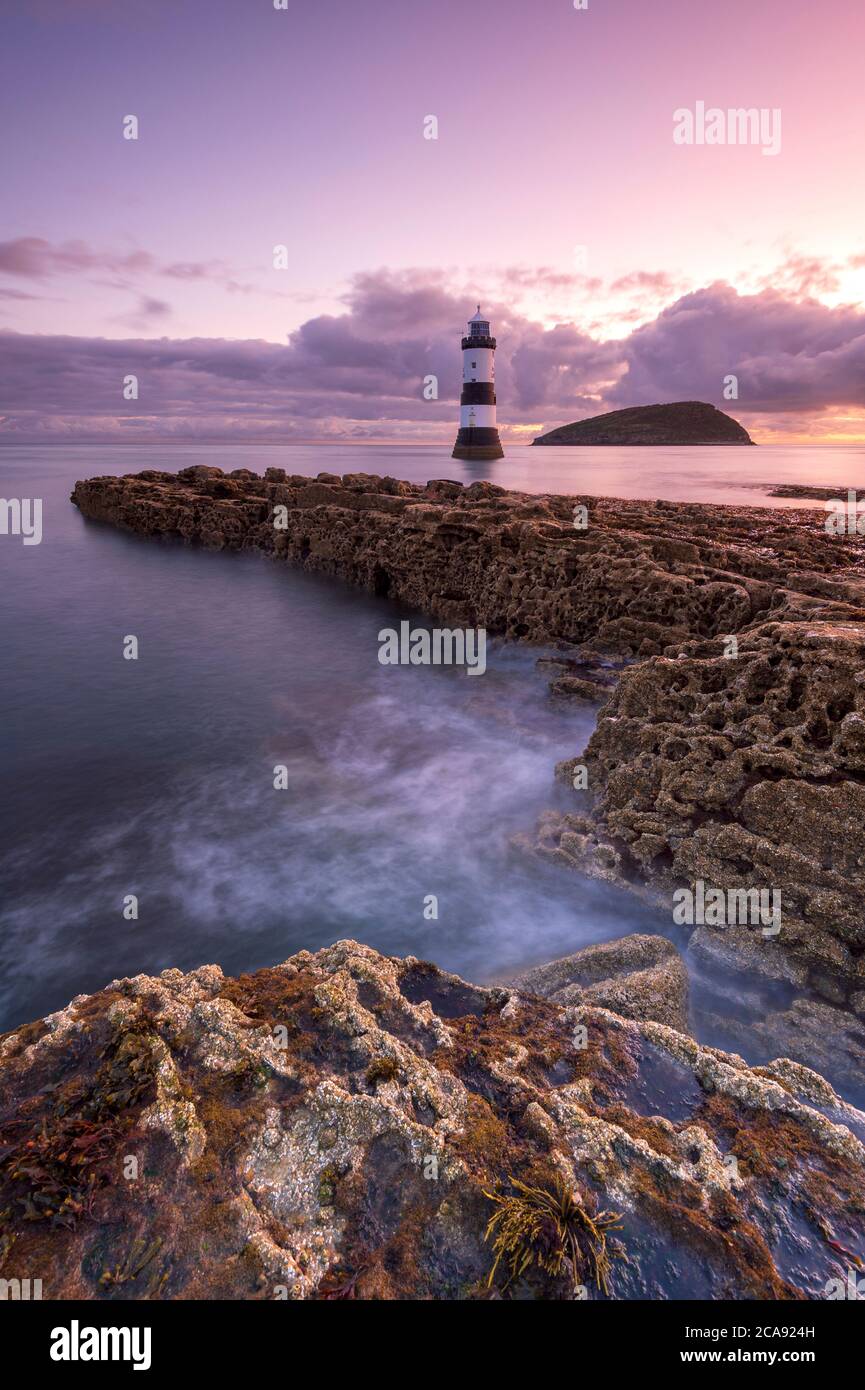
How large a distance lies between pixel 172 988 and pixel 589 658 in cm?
1290

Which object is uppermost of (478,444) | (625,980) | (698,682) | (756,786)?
(478,444)

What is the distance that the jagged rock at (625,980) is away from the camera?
5.66 meters

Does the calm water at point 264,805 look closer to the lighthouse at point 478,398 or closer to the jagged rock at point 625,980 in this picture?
the jagged rock at point 625,980

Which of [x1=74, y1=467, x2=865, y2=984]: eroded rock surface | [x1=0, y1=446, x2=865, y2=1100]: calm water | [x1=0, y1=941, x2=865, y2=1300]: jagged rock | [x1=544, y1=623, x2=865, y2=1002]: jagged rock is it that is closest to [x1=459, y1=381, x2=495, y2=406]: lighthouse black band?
[x1=74, y1=467, x2=865, y2=984]: eroded rock surface

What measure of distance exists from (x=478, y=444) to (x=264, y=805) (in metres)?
87.7

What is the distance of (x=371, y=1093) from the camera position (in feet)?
13.3

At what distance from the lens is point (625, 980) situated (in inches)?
235

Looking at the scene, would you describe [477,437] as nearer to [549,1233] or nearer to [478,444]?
[478,444]

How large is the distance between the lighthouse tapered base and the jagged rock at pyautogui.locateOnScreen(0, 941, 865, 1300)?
92.6 m

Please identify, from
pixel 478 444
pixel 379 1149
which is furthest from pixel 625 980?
pixel 478 444

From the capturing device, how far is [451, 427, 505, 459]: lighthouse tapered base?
290 ft

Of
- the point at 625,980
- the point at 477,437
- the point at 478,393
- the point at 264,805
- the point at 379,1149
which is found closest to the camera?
the point at 379,1149
